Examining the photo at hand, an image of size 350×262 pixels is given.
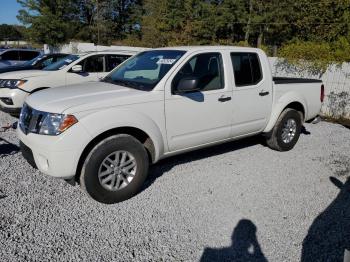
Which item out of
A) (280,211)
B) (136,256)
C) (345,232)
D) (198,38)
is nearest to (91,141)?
(136,256)

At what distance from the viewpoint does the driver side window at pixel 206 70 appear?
4477mm

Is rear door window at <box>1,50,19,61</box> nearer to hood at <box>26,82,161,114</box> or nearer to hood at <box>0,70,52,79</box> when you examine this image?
hood at <box>0,70,52,79</box>

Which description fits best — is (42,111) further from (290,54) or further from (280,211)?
(290,54)

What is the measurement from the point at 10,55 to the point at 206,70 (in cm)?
1336

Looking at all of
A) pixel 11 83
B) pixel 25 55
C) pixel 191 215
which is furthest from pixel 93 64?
pixel 25 55

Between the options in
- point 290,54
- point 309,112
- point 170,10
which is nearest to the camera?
point 309,112

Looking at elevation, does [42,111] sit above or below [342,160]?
above

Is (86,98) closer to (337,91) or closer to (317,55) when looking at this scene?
(337,91)

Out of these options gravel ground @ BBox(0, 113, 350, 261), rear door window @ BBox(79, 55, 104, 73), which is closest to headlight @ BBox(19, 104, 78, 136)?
gravel ground @ BBox(0, 113, 350, 261)

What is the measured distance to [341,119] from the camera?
905 cm

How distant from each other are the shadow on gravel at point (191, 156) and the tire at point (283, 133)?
21.7 inches

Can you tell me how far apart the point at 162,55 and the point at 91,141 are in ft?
5.74

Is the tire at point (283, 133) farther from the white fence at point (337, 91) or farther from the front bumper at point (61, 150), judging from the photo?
the white fence at point (337, 91)

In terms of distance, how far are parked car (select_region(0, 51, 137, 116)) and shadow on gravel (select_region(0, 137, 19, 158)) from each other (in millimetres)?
1610
